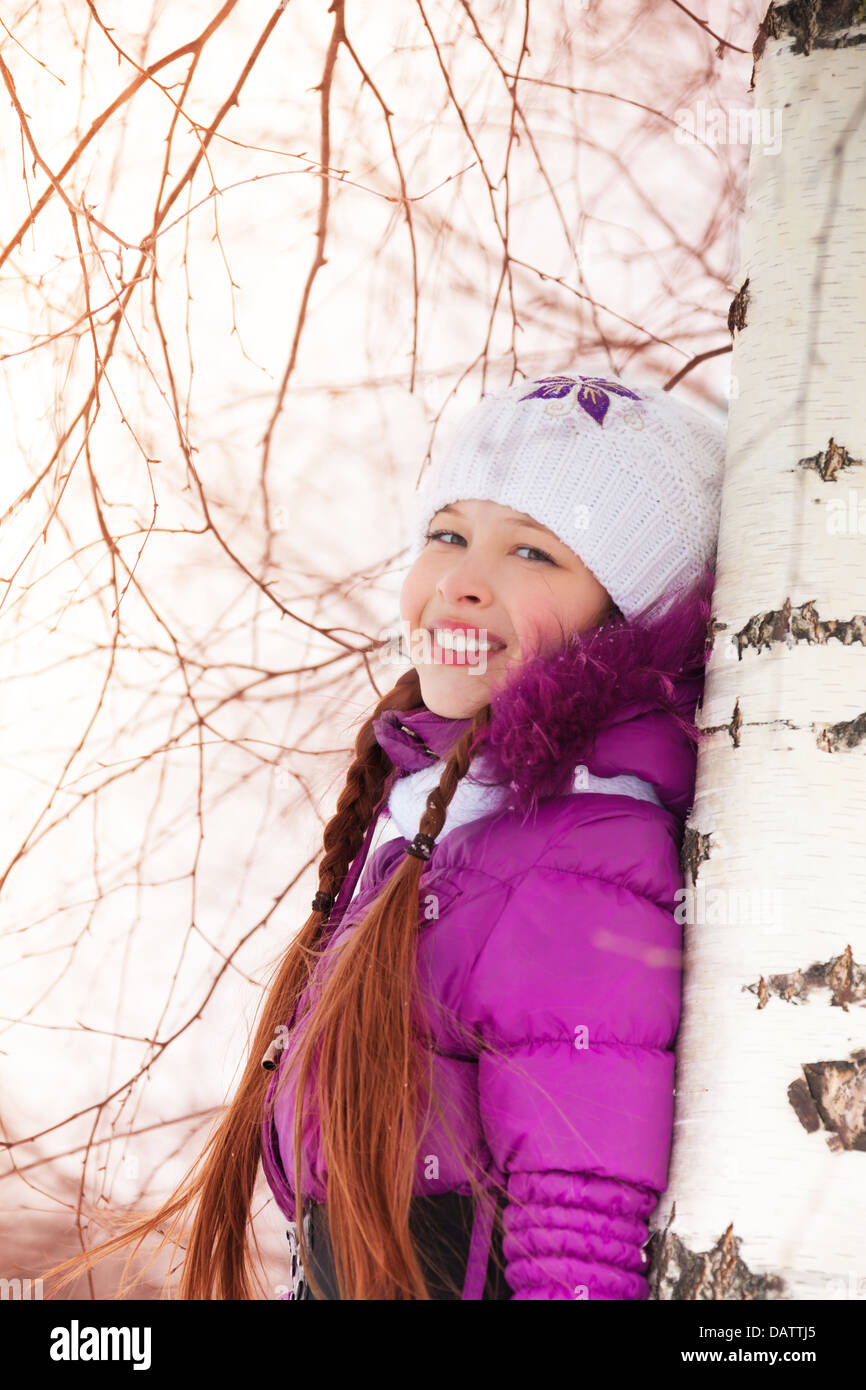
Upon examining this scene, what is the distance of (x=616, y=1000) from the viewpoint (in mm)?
1054

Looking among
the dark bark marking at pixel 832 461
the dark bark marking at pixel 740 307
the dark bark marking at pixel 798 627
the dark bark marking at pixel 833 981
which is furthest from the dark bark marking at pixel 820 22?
the dark bark marking at pixel 833 981

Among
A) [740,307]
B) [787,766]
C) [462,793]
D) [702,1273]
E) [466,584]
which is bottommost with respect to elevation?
[702,1273]

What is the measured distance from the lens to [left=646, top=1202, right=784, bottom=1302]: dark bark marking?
35.3 inches

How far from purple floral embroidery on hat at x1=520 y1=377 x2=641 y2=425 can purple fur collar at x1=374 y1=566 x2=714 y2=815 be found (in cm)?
27

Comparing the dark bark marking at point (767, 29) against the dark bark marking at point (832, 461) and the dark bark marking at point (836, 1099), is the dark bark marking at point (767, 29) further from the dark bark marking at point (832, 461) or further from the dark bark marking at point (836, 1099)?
the dark bark marking at point (836, 1099)

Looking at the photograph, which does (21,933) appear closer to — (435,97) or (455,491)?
(455,491)

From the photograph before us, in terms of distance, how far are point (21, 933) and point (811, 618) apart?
168cm

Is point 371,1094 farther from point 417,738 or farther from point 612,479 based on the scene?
point 612,479

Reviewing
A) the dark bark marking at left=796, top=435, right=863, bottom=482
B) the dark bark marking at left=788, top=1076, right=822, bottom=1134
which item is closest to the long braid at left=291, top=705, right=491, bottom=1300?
the dark bark marking at left=788, top=1076, right=822, bottom=1134

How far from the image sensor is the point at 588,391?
143cm

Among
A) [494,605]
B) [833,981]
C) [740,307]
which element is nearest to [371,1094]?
[833,981]

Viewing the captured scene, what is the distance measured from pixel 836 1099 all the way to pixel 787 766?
265mm

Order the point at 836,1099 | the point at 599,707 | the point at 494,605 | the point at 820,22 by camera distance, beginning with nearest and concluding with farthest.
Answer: the point at 836,1099 → the point at 820,22 → the point at 599,707 → the point at 494,605
